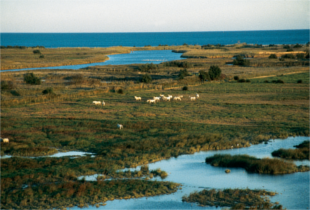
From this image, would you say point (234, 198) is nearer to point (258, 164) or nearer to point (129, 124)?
point (258, 164)

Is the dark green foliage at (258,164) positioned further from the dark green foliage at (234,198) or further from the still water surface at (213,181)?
the dark green foliage at (234,198)

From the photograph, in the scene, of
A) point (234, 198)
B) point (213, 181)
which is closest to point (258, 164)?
point (213, 181)

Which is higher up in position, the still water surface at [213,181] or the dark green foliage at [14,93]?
the dark green foliage at [14,93]

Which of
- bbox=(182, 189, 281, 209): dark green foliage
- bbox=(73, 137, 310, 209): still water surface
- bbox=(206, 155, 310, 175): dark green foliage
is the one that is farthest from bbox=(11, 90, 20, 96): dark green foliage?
bbox=(182, 189, 281, 209): dark green foliage

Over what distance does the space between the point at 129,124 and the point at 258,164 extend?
44.2 ft

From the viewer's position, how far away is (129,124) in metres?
31.7

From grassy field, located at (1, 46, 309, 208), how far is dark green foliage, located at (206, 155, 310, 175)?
283 centimetres

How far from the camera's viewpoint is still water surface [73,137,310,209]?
16788mm

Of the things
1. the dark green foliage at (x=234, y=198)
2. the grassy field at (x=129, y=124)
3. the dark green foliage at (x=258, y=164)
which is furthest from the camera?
the grassy field at (x=129, y=124)

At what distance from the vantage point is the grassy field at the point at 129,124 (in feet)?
71.5

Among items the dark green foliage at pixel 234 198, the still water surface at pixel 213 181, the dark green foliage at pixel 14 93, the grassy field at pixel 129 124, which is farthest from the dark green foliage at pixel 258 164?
the dark green foliage at pixel 14 93

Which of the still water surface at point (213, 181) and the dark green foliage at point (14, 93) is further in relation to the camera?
the dark green foliage at point (14, 93)

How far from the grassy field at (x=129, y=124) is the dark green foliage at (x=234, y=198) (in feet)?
7.91

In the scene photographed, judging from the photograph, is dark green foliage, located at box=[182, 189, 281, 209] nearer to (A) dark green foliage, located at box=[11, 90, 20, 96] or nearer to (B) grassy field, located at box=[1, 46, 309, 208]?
(B) grassy field, located at box=[1, 46, 309, 208]
